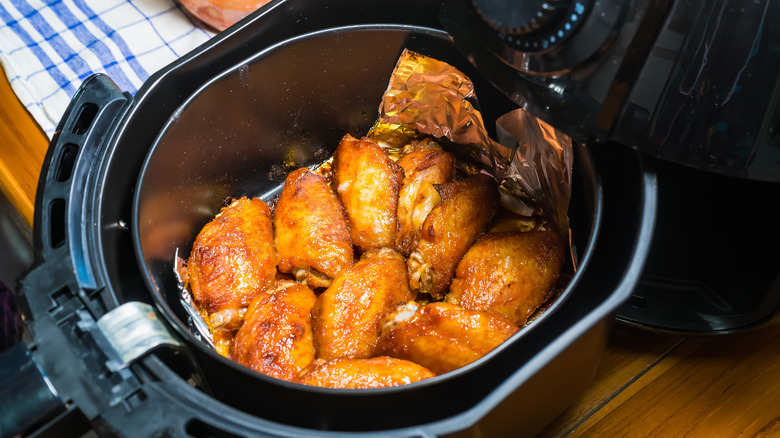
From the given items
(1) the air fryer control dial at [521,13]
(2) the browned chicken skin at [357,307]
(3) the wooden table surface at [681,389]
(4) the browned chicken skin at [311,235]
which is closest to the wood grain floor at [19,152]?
(4) the browned chicken skin at [311,235]

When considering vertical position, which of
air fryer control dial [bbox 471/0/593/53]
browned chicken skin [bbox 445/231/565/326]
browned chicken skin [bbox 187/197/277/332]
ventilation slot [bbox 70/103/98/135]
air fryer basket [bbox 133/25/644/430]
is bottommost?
browned chicken skin [bbox 445/231/565/326]

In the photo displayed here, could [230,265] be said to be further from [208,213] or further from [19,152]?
[19,152]

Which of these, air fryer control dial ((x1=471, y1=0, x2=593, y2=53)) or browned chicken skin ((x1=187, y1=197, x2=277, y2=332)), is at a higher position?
air fryer control dial ((x1=471, y1=0, x2=593, y2=53))

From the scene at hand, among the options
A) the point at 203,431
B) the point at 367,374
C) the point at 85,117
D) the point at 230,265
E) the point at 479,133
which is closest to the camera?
the point at 203,431

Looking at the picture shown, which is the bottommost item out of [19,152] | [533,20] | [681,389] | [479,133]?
[681,389]

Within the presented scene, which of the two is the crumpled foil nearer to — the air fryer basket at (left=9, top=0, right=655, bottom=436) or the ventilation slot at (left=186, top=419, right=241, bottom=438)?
the air fryer basket at (left=9, top=0, right=655, bottom=436)

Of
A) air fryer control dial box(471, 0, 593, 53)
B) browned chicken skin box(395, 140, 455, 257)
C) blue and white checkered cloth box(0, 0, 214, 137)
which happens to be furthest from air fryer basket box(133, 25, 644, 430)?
blue and white checkered cloth box(0, 0, 214, 137)

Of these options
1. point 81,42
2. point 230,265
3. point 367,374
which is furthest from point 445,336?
point 81,42

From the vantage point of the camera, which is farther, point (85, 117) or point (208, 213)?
point (208, 213)
